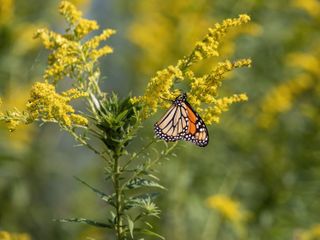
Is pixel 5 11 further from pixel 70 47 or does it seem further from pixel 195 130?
pixel 195 130

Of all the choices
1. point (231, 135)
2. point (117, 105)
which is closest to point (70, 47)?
point (117, 105)

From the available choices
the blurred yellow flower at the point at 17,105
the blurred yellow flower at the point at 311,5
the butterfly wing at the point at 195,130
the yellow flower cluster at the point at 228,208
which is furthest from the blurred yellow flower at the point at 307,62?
the butterfly wing at the point at 195,130

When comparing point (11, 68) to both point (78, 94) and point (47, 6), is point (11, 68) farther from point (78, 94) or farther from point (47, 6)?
point (78, 94)

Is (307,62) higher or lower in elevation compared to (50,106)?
higher

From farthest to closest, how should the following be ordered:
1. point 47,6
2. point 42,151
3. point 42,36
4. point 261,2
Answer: point 42,151, point 47,6, point 261,2, point 42,36

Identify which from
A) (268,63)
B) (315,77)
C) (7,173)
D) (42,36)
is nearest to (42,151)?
(7,173)

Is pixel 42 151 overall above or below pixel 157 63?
below
